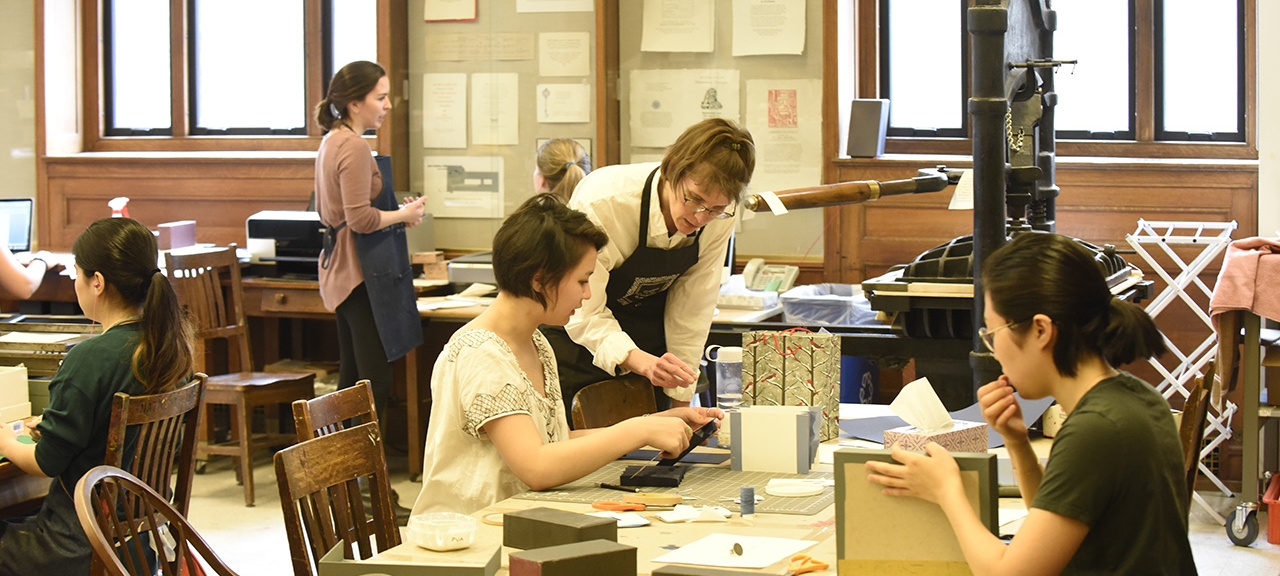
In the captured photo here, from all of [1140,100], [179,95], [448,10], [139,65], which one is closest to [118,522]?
[448,10]

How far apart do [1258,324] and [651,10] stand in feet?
8.80

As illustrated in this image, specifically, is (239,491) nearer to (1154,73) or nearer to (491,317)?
(491,317)

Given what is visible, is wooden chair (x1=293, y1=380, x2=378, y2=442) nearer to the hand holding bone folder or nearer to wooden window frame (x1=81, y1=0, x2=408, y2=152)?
the hand holding bone folder

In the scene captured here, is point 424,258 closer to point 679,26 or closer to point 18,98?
point 679,26

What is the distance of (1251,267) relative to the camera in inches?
168

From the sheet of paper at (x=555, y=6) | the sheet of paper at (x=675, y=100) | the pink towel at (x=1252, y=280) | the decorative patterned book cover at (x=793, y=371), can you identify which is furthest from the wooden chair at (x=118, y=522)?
the sheet of paper at (x=555, y=6)

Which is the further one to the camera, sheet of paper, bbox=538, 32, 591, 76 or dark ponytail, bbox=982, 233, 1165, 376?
sheet of paper, bbox=538, 32, 591, 76

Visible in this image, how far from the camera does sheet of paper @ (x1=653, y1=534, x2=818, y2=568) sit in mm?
1810

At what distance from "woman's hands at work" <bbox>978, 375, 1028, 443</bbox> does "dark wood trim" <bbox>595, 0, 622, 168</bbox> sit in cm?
384

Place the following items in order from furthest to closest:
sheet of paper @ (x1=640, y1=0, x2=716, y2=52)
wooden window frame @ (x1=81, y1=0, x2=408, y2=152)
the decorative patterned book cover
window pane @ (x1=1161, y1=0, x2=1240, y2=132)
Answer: wooden window frame @ (x1=81, y1=0, x2=408, y2=152), sheet of paper @ (x1=640, y1=0, x2=716, y2=52), window pane @ (x1=1161, y1=0, x2=1240, y2=132), the decorative patterned book cover

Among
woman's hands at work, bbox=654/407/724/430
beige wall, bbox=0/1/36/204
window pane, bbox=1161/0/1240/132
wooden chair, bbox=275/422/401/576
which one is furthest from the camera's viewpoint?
beige wall, bbox=0/1/36/204

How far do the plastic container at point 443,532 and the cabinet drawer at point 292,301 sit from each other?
3.53m

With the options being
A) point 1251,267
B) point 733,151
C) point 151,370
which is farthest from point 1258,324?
point 151,370

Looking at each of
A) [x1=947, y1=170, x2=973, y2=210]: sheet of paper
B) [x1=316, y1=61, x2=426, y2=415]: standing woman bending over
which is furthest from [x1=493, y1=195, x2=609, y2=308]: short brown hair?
[x1=316, y1=61, x2=426, y2=415]: standing woman bending over
